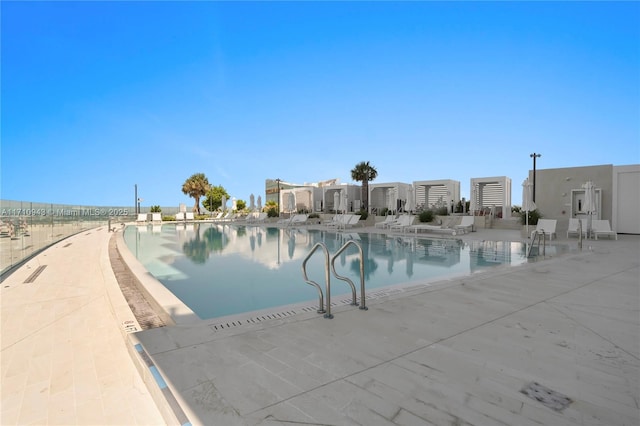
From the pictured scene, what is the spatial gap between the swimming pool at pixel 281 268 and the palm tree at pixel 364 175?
14.7 m

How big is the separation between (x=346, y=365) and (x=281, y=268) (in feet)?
14.5

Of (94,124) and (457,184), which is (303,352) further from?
(94,124)

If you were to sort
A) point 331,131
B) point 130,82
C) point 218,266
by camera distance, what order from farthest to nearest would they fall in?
point 331,131
point 130,82
point 218,266

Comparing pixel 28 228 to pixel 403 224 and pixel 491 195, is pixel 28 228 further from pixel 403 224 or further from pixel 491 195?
pixel 491 195

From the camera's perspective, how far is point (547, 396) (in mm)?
1713

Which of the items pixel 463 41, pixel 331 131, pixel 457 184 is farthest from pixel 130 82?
pixel 457 184

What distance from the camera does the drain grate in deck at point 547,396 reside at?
5.36 ft

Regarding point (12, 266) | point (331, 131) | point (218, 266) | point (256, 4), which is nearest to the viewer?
point (12, 266)

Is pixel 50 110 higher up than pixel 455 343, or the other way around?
pixel 50 110

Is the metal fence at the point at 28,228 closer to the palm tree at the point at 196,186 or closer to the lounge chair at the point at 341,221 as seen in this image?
the lounge chair at the point at 341,221

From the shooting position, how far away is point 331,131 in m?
30.4

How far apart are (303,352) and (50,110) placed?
109 ft

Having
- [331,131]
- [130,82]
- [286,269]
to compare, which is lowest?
[286,269]

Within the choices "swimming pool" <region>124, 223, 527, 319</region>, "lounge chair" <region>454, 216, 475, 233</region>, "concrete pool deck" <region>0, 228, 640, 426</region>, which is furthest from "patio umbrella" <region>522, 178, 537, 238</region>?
"concrete pool deck" <region>0, 228, 640, 426</region>
